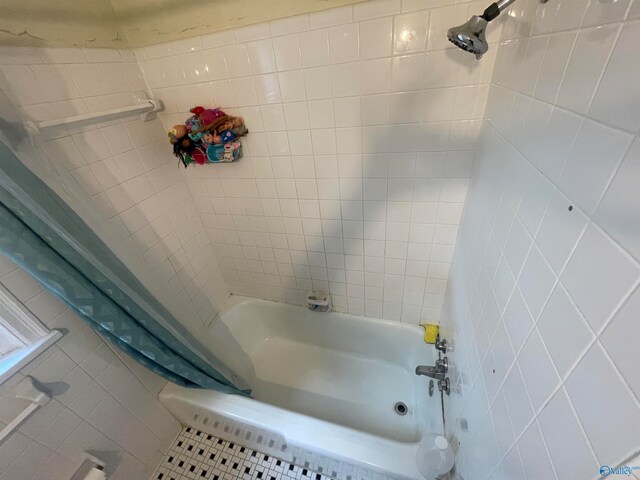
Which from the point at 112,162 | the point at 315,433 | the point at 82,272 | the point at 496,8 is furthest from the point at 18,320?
the point at 496,8

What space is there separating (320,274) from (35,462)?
1211mm

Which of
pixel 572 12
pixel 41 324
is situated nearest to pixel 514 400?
pixel 572 12

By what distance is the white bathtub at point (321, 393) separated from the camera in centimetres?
100

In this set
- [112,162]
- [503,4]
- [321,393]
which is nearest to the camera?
[503,4]

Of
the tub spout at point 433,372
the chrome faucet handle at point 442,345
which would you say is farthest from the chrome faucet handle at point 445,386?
the chrome faucet handle at point 442,345

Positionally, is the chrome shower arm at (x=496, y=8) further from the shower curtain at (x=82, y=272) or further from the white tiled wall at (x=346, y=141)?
the shower curtain at (x=82, y=272)

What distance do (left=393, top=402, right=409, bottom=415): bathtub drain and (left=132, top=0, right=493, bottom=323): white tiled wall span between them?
49 centimetres

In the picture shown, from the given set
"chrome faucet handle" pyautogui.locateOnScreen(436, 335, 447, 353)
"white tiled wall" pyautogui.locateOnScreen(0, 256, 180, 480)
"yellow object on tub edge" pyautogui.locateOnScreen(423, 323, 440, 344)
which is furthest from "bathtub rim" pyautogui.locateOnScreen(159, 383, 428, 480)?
"yellow object on tub edge" pyautogui.locateOnScreen(423, 323, 440, 344)

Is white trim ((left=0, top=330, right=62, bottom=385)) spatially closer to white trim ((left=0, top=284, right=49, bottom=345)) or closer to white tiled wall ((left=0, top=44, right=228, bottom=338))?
white trim ((left=0, top=284, right=49, bottom=345))

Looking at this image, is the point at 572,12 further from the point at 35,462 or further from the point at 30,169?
the point at 35,462

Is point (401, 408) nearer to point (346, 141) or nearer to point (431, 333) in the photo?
point (431, 333)

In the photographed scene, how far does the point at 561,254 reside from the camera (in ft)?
1.26

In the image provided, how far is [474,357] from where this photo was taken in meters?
0.75

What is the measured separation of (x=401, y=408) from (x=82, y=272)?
5.03 feet
